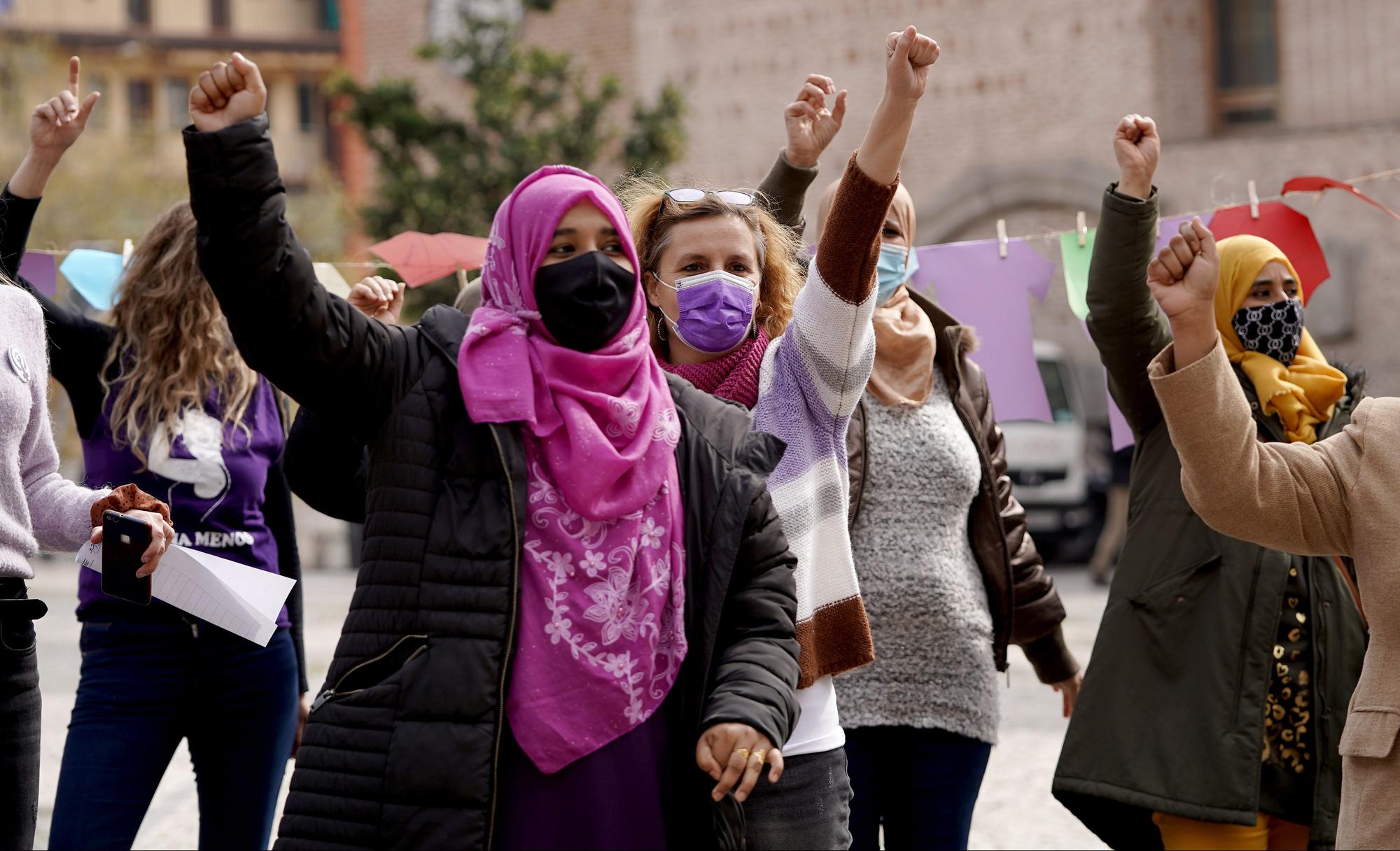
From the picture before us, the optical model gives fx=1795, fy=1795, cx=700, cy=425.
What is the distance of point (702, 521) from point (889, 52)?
0.96 metres

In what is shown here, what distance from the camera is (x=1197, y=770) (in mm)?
4270

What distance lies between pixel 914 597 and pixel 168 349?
200cm

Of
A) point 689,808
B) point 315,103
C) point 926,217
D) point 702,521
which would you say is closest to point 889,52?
point 702,521

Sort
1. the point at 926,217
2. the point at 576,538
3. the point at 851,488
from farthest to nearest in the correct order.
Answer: the point at 926,217
the point at 851,488
the point at 576,538

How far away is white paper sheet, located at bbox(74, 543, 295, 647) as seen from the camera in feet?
11.2

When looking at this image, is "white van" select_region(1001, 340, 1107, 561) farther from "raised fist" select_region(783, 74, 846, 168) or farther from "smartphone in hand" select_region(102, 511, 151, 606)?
"smartphone in hand" select_region(102, 511, 151, 606)

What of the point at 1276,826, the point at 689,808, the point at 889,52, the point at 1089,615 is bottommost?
the point at 1089,615

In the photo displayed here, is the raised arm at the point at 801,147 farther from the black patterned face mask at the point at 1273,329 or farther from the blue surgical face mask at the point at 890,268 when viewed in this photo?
the black patterned face mask at the point at 1273,329

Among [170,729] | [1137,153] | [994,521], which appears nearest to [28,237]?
[170,729]

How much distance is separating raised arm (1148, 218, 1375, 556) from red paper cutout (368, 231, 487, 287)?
9.95 feet

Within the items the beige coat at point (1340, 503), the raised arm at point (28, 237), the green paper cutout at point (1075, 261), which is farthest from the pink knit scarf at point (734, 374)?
the green paper cutout at point (1075, 261)

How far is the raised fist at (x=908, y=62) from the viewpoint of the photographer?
324 centimetres

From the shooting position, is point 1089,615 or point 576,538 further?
point 1089,615

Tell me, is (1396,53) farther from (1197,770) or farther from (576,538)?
(576,538)
